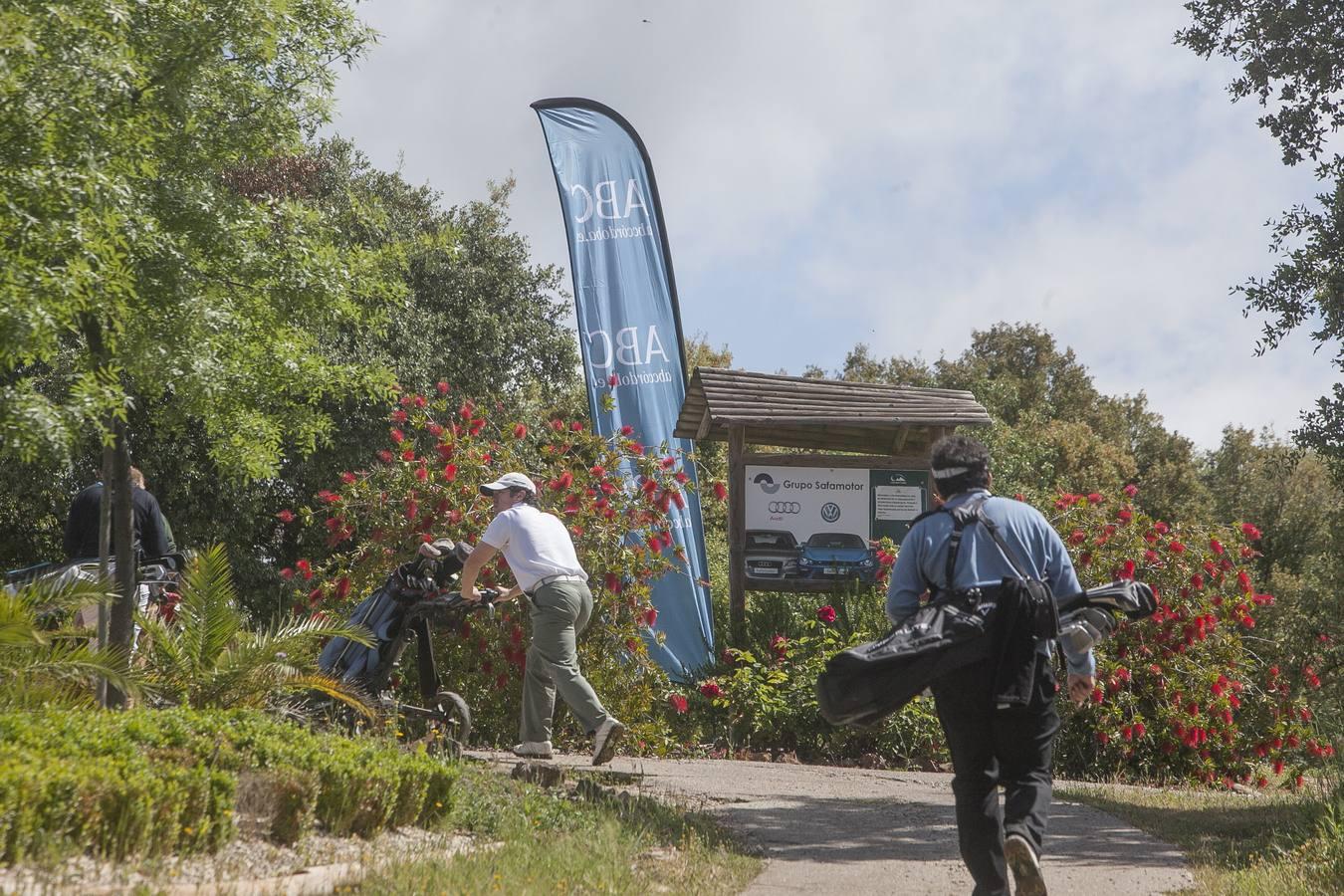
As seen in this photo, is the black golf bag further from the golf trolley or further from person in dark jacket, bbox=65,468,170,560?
person in dark jacket, bbox=65,468,170,560

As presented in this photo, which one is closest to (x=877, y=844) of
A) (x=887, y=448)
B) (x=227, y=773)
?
(x=227, y=773)

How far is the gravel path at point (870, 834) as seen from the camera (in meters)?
5.50

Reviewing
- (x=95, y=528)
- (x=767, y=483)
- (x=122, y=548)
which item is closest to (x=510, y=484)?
(x=122, y=548)

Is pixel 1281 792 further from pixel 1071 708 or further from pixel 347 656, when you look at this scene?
pixel 347 656

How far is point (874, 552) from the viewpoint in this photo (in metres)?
12.2

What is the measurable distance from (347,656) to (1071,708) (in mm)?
5815

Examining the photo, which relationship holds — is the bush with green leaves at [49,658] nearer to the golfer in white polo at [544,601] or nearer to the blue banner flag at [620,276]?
the golfer in white polo at [544,601]

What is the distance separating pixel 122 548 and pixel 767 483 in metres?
6.05

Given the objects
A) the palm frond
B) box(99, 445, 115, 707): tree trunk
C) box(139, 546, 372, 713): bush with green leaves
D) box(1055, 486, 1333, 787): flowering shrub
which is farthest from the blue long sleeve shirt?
box(1055, 486, 1333, 787): flowering shrub

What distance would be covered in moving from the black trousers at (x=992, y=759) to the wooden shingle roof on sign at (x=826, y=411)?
7848mm

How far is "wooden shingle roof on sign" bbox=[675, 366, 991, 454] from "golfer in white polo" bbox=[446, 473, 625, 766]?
477 centimetres

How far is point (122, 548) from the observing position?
7938 millimetres

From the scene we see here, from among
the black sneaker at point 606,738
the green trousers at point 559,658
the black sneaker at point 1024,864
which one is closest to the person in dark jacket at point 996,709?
the black sneaker at point 1024,864

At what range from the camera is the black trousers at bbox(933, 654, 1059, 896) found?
4.45 meters
